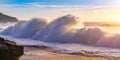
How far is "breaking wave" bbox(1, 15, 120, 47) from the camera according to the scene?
20.0 meters

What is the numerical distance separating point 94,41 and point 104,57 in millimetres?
6330

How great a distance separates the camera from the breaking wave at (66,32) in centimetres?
2000

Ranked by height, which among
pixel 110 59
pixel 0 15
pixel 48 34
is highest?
pixel 0 15

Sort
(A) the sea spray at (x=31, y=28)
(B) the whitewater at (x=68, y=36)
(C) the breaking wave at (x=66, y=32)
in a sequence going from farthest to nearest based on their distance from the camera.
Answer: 1. (A) the sea spray at (x=31, y=28)
2. (C) the breaking wave at (x=66, y=32)
3. (B) the whitewater at (x=68, y=36)

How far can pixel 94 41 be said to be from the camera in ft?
67.0

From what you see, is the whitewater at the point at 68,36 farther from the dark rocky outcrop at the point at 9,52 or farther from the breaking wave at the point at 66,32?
the dark rocky outcrop at the point at 9,52

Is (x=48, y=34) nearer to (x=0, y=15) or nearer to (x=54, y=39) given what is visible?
(x=54, y=39)

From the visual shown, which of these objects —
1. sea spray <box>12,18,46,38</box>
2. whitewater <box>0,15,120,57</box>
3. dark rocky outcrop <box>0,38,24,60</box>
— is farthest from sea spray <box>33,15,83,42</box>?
dark rocky outcrop <box>0,38,24,60</box>

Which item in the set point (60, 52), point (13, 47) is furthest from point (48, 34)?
point (13, 47)

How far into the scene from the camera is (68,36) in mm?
22891

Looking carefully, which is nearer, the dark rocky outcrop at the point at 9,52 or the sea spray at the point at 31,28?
the dark rocky outcrop at the point at 9,52

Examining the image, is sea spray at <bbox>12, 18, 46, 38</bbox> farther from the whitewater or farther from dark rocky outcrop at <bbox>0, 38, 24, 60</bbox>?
dark rocky outcrop at <bbox>0, 38, 24, 60</bbox>

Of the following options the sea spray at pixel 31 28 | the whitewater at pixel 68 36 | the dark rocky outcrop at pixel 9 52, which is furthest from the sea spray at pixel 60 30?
the dark rocky outcrop at pixel 9 52

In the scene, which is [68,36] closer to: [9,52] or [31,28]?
[31,28]
